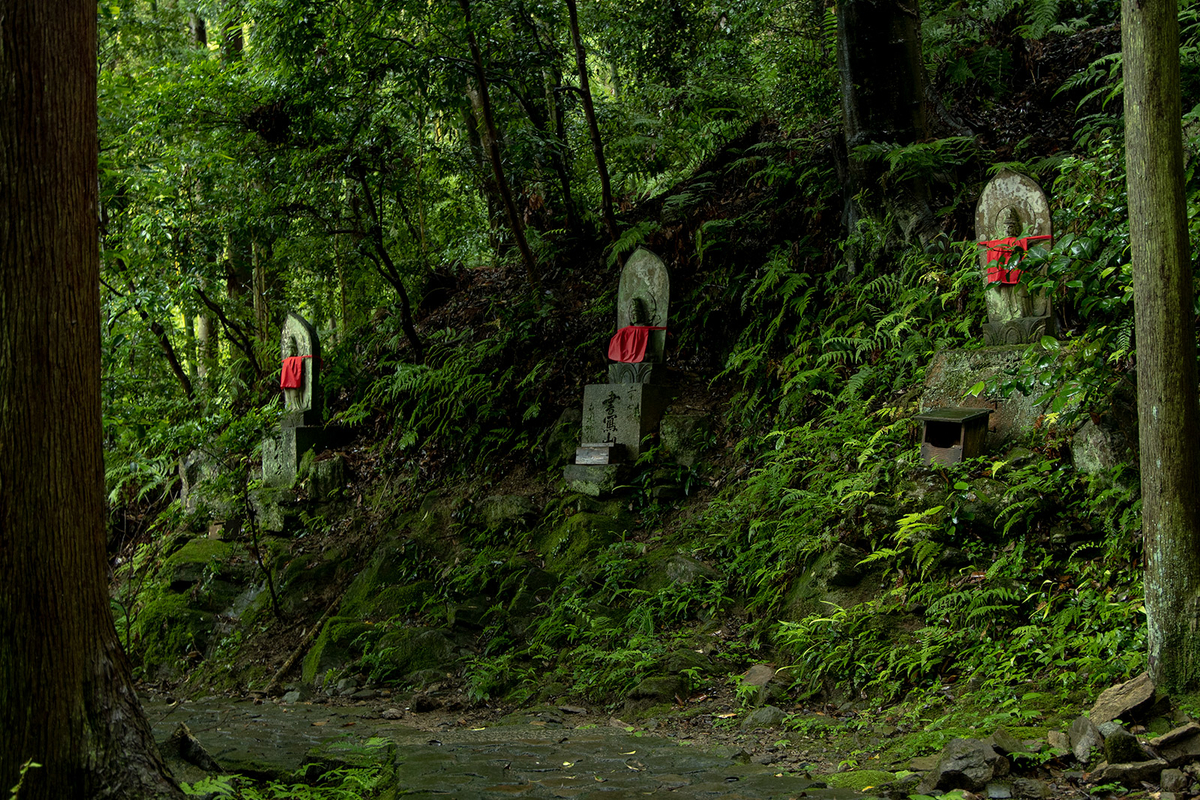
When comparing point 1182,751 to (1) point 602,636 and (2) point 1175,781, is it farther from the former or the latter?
(1) point 602,636

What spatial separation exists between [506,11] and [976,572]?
838cm

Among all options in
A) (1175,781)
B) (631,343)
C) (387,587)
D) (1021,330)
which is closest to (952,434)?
(1021,330)

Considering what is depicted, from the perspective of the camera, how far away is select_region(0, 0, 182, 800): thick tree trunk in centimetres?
281

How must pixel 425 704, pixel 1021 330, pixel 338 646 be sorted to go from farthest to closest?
pixel 338 646, pixel 1021 330, pixel 425 704

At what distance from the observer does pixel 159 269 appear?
11328 mm

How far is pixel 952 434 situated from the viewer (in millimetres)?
6141

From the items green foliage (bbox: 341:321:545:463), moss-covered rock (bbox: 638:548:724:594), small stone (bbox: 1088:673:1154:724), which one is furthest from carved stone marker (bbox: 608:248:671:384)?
small stone (bbox: 1088:673:1154:724)

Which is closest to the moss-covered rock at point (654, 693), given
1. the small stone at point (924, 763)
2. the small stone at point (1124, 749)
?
the small stone at point (924, 763)

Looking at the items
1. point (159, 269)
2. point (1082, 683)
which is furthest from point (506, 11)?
point (1082, 683)

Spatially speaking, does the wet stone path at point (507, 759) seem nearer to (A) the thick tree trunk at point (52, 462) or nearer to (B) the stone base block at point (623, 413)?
(A) the thick tree trunk at point (52, 462)

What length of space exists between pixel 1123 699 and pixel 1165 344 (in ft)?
5.42

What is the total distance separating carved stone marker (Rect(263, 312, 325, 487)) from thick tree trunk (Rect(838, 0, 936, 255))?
7490 mm

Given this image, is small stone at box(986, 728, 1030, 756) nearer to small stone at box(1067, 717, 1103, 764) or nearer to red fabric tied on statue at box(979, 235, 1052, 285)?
small stone at box(1067, 717, 1103, 764)

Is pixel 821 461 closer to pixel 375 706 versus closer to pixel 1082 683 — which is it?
pixel 1082 683
